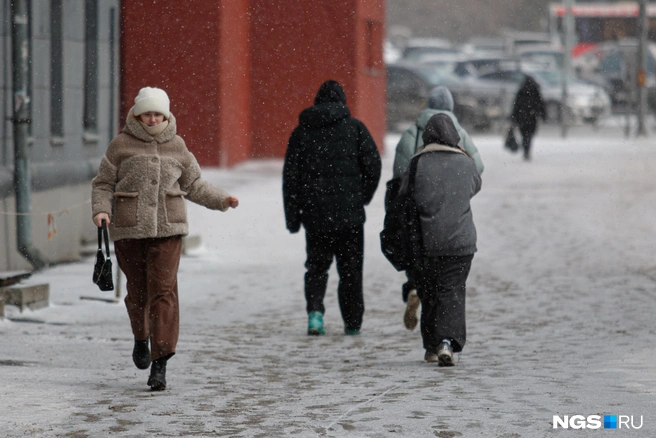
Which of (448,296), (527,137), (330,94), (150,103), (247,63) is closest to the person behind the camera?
(150,103)

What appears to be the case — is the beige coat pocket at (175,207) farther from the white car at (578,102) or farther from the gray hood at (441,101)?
the white car at (578,102)

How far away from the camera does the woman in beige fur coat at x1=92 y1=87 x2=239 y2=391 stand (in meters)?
7.56

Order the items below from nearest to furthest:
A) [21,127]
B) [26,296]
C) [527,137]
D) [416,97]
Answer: [26,296], [21,127], [527,137], [416,97]

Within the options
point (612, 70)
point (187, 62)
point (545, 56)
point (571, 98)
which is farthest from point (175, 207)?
point (545, 56)

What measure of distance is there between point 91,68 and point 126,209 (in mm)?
8169

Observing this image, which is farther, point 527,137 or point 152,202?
point 527,137

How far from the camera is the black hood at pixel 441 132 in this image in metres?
8.59

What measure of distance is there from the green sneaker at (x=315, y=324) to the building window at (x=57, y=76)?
5163 millimetres

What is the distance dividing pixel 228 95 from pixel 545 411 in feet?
57.3

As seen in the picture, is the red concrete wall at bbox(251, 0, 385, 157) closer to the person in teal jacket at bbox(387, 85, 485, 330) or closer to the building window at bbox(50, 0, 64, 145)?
the building window at bbox(50, 0, 64, 145)

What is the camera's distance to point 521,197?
20594 mm

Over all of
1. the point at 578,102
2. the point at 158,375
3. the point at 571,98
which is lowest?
the point at 578,102

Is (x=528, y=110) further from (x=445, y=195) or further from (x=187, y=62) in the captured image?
(x=445, y=195)

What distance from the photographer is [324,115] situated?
31.8ft
